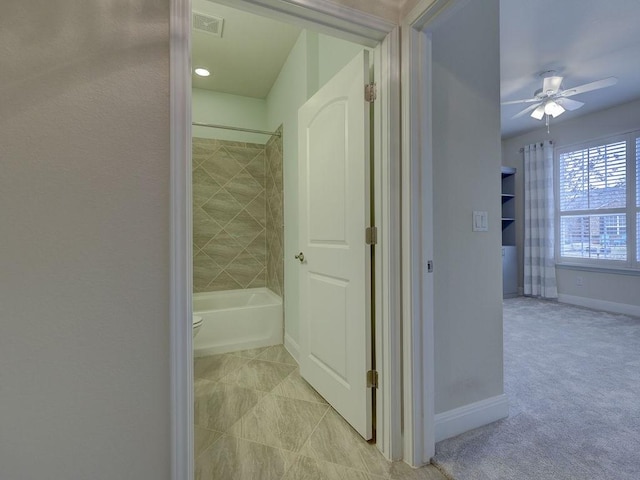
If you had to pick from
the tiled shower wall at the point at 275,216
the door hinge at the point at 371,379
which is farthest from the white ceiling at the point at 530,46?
the door hinge at the point at 371,379

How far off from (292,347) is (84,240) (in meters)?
2.07

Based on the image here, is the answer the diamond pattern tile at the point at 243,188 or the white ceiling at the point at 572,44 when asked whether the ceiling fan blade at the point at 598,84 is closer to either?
the white ceiling at the point at 572,44

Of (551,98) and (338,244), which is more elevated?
(551,98)

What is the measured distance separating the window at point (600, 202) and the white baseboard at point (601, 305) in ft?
1.70

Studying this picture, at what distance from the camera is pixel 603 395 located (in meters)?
1.98

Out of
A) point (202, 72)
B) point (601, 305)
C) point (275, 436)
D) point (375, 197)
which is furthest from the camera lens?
point (601, 305)

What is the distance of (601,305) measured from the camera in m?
4.23

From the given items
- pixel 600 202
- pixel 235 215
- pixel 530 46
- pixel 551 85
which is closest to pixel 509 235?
pixel 600 202

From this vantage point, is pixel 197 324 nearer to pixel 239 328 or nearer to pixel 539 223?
pixel 239 328

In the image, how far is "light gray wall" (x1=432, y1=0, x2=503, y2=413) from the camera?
157cm

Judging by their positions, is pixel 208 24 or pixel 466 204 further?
pixel 208 24

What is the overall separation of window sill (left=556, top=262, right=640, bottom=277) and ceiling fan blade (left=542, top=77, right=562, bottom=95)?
8.47 feet

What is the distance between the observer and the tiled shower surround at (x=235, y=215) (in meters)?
3.44

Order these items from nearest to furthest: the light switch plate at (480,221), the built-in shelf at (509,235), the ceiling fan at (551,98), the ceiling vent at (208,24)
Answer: the light switch plate at (480,221)
the ceiling vent at (208,24)
the ceiling fan at (551,98)
the built-in shelf at (509,235)
